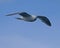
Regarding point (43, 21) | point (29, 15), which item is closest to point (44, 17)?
point (43, 21)

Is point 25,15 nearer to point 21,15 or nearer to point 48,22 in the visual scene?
point 21,15

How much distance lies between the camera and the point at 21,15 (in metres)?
4.88

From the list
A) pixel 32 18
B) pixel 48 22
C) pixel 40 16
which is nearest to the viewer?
pixel 32 18

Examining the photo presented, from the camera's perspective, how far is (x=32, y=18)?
185 inches

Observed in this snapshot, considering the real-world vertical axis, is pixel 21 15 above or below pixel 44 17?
below

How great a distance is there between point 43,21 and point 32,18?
1424 mm

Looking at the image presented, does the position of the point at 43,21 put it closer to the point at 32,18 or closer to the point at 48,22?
the point at 48,22

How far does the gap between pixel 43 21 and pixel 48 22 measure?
199 millimetres

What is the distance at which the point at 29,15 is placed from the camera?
4961mm

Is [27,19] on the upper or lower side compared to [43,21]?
lower

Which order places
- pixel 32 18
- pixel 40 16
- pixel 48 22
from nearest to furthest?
pixel 32 18, pixel 40 16, pixel 48 22

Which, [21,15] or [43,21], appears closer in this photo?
[21,15]

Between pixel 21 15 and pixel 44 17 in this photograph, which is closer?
pixel 21 15

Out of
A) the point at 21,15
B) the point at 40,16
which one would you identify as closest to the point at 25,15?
the point at 21,15
